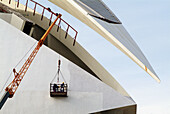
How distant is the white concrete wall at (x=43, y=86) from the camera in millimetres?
21766

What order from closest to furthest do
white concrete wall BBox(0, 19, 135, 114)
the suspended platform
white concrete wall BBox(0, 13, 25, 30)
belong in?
1. white concrete wall BBox(0, 19, 135, 114)
2. the suspended platform
3. white concrete wall BBox(0, 13, 25, 30)

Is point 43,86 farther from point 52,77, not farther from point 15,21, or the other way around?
point 15,21

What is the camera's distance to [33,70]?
2234cm

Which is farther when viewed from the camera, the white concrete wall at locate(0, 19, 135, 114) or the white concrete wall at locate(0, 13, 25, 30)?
the white concrete wall at locate(0, 13, 25, 30)

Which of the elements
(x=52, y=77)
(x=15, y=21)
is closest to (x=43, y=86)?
(x=52, y=77)

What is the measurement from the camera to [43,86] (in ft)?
72.6

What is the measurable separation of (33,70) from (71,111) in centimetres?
366

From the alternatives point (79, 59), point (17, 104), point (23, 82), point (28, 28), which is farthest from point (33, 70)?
point (79, 59)

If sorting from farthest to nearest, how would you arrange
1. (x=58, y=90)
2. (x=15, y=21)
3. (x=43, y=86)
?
(x=15, y=21), (x=43, y=86), (x=58, y=90)

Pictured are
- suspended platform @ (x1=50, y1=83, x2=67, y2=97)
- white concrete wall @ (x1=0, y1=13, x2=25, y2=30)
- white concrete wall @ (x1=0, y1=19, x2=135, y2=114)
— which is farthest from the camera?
white concrete wall @ (x1=0, y1=13, x2=25, y2=30)

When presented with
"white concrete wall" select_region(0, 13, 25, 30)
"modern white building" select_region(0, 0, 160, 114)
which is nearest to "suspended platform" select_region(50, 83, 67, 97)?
"modern white building" select_region(0, 0, 160, 114)

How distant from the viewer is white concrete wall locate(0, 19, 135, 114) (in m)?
21.8

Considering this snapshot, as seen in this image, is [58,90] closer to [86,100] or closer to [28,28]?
[86,100]

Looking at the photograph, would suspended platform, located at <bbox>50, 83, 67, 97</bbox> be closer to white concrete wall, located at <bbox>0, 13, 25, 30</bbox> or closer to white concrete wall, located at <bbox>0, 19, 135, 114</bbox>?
white concrete wall, located at <bbox>0, 19, 135, 114</bbox>
